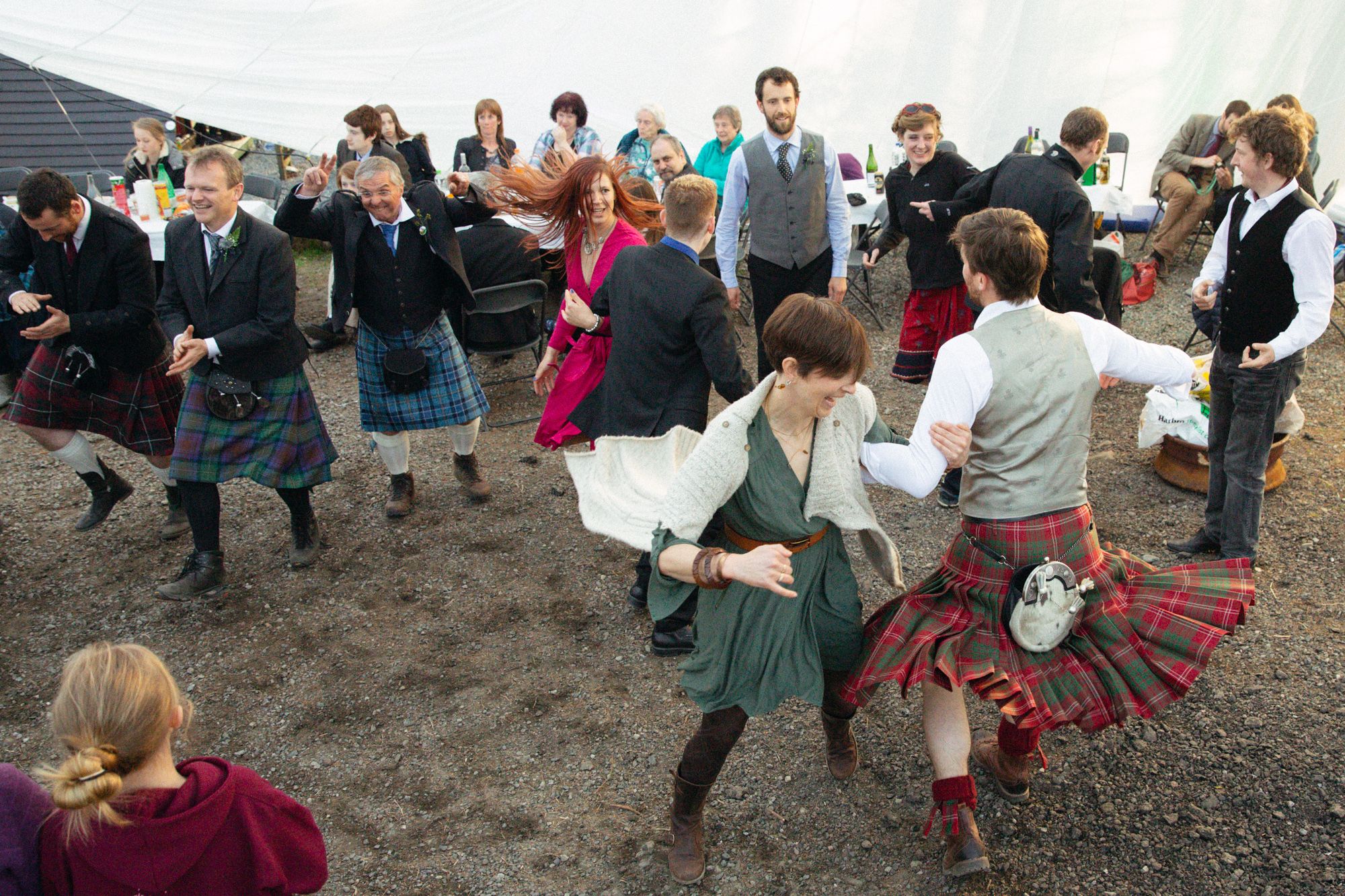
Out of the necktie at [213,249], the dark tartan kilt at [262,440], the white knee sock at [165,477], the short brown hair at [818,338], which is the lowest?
the white knee sock at [165,477]

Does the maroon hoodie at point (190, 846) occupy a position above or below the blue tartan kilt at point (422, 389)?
above

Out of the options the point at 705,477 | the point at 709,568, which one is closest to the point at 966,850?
the point at 709,568

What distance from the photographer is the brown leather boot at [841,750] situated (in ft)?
9.22

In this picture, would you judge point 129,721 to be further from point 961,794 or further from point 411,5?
point 411,5

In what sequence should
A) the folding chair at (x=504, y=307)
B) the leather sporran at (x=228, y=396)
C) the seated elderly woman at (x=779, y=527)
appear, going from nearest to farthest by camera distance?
the seated elderly woman at (x=779, y=527) < the leather sporran at (x=228, y=396) < the folding chair at (x=504, y=307)

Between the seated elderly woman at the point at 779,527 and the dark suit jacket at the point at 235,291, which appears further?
the dark suit jacket at the point at 235,291

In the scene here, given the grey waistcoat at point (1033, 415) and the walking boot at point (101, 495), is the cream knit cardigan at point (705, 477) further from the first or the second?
the walking boot at point (101, 495)

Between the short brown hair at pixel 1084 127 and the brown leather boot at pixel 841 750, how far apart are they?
2.65 metres

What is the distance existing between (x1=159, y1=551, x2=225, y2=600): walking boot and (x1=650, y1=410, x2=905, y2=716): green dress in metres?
2.58

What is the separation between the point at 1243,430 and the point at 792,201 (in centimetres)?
232

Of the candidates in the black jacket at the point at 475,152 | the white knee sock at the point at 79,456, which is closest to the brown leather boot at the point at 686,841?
the white knee sock at the point at 79,456

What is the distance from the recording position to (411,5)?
8.49 metres

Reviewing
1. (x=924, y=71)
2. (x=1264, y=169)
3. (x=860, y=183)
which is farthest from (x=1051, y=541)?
(x=924, y=71)

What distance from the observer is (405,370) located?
4293mm
